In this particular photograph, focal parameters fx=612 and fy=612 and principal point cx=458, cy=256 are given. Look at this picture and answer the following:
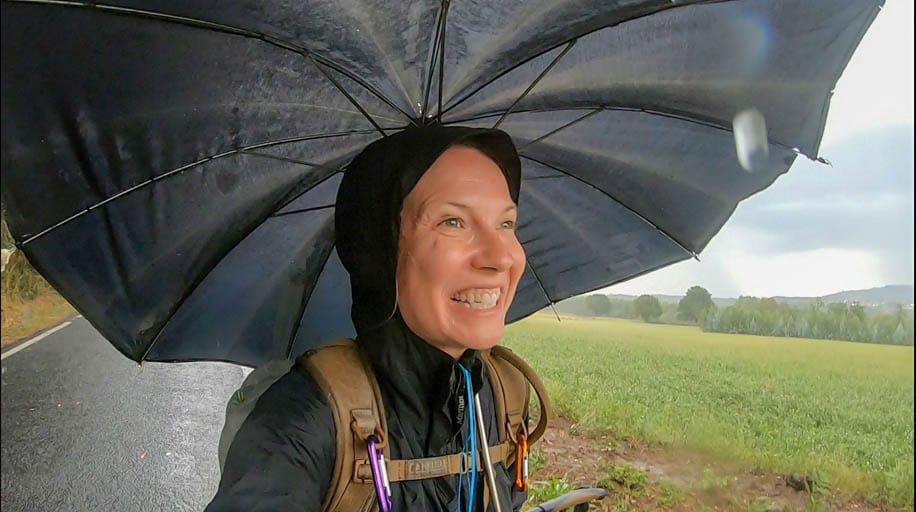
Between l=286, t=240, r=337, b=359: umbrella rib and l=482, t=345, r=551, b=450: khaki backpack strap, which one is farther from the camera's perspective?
l=286, t=240, r=337, b=359: umbrella rib

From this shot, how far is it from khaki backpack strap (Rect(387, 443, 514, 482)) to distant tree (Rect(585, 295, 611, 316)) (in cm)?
116

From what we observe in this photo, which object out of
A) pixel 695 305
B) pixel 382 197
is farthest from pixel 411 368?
pixel 695 305

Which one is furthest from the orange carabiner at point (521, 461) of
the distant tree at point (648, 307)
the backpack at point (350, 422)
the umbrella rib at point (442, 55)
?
the distant tree at point (648, 307)

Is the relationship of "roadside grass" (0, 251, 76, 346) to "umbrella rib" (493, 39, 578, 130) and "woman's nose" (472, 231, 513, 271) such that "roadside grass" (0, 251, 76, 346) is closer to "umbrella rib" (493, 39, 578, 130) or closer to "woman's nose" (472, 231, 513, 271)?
"woman's nose" (472, 231, 513, 271)

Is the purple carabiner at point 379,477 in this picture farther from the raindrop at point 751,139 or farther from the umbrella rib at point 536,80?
the raindrop at point 751,139

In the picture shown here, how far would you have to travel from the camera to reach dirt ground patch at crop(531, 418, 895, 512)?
75.8 inches

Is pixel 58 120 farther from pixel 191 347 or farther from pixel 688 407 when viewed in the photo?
pixel 688 407

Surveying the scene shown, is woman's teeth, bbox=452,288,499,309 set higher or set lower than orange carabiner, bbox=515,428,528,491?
higher

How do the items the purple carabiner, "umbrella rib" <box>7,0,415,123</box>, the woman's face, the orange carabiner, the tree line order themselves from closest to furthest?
"umbrella rib" <box>7,0,415,123</box> → the purple carabiner → the woman's face → the orange carabiner → the tree line

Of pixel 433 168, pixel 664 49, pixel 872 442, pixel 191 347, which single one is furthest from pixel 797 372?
pixel 191 347

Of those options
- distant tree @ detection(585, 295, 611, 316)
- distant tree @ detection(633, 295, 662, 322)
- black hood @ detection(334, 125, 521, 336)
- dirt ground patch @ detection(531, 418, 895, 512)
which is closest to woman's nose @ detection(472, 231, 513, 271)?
black hood @ detection(334, 125, 521, 336)

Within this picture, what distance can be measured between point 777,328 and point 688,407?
44 cm

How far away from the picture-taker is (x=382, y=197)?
40.2 inches

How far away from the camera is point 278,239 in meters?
1.37
